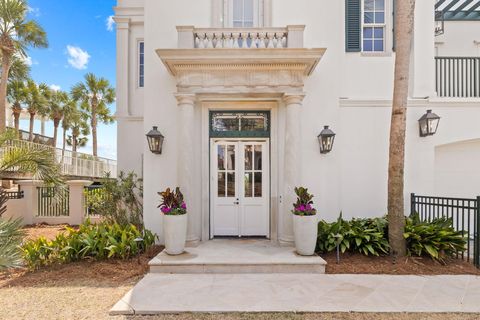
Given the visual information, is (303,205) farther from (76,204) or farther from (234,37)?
(76,204)

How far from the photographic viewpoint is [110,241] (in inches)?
218

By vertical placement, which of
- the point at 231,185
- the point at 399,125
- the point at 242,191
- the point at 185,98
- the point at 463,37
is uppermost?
the point at 463,37

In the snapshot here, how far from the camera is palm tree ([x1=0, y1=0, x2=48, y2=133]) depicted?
12.1 meters

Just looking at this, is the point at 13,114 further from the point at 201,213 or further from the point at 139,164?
the point at 201,213

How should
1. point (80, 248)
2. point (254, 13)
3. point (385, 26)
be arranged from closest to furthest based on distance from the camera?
point (80, 248) < point (254, 13) < point (385, 26)

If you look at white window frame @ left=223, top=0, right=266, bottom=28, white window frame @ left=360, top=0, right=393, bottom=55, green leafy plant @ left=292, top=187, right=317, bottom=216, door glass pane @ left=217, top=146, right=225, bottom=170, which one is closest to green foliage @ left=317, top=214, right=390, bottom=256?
green leafy plant @ left=292, top=187, right=317, bottom=216

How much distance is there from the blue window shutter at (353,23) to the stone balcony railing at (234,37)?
2178 mm

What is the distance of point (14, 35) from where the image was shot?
12.9 metres

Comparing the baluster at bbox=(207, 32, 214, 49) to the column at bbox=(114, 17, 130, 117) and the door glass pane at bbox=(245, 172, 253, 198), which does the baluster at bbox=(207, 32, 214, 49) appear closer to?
the door glass pane at bbox=(245, 172, 253, 198)

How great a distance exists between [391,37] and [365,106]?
2.15m

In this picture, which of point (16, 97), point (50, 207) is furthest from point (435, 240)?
point (16, 97)

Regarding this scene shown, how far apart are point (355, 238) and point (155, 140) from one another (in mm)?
5057

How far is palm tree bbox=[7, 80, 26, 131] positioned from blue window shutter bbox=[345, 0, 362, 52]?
72.7ft

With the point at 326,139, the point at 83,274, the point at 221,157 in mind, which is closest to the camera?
the point at 83,274
